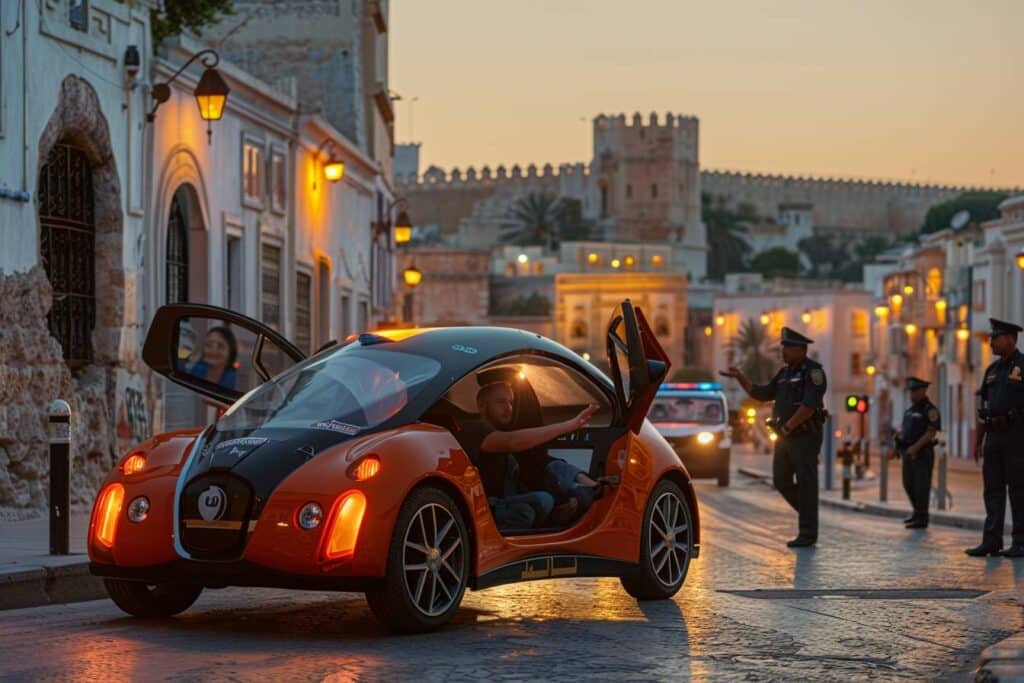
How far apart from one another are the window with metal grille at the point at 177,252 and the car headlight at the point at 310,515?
52.2ft

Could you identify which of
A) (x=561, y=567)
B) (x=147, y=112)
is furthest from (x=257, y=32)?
(x=561, y=567)

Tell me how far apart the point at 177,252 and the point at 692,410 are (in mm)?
13840

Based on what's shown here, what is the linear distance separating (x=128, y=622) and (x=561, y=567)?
89.8 inches

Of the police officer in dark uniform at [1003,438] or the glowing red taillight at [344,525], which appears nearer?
the glowing red taillight at [344,525]

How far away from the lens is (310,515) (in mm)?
9602

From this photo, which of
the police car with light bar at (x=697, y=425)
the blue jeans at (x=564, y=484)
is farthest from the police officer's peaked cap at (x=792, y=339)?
the police car with light bar at (x=697, y=425)

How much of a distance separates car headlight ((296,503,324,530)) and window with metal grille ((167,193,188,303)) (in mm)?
15903

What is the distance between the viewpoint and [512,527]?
36.3ft

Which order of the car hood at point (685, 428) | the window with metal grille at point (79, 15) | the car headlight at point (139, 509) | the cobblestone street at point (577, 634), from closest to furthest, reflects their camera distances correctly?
1. the cobblestone street at point (577, 634)
2. the car headlight at point (139, 509)
3. the window with metal grille at point (79, 15)
4. the car hood at point (685, 428)

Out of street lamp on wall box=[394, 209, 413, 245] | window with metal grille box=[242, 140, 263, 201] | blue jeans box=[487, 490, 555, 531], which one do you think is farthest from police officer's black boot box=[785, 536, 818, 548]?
street lamp on wall box=[394, 209, 413, 245]

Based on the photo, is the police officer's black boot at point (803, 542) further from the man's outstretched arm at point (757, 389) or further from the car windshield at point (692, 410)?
the car windshield at point (692, 410)

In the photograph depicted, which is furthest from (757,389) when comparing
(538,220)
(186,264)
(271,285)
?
(538,220)

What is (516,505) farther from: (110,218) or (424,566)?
(110,218)

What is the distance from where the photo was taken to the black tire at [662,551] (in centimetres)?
1180
